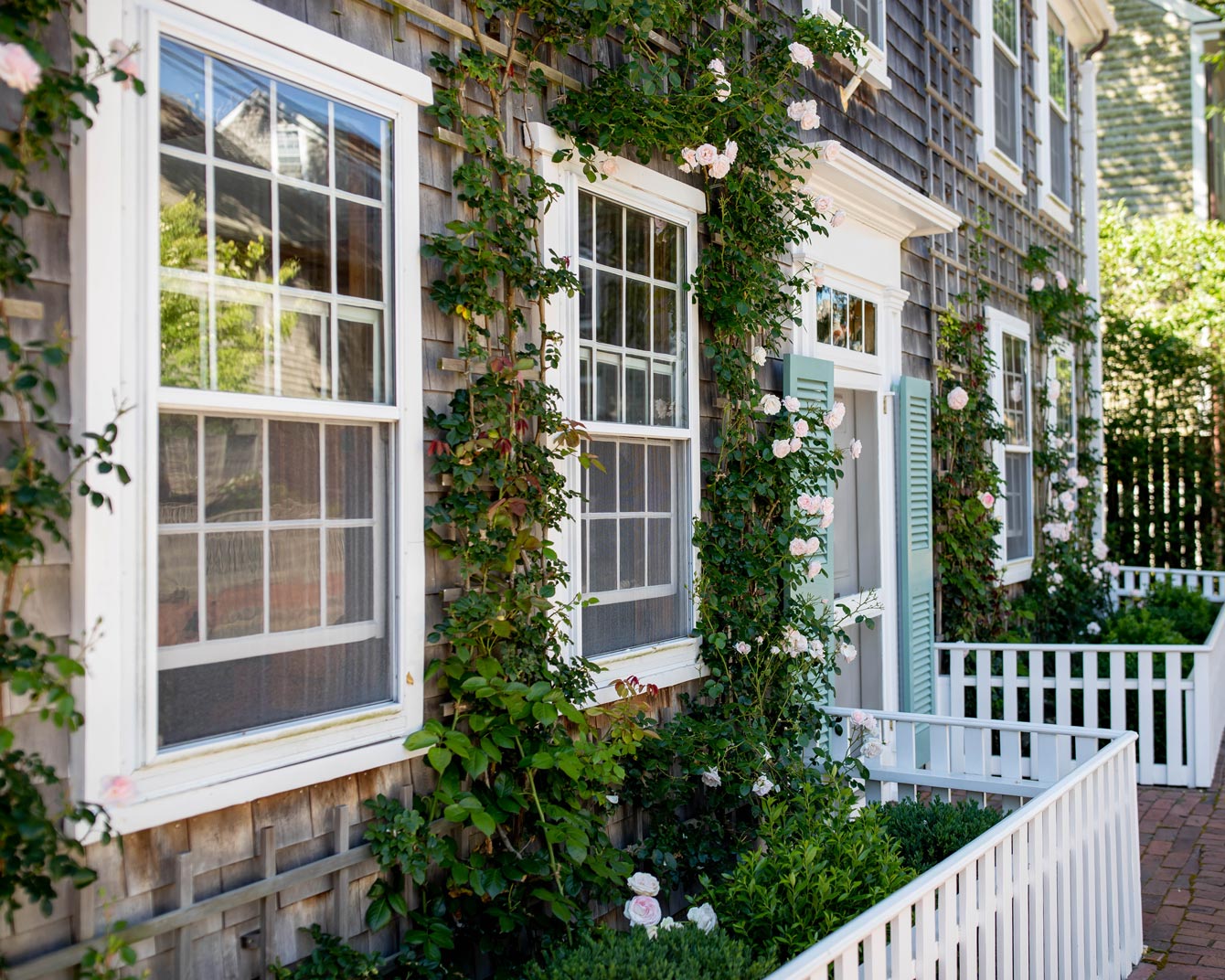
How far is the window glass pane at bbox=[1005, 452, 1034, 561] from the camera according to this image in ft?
28.3

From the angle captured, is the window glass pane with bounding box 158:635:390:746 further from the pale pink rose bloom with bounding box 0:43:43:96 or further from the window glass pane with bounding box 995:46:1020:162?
the window glass pane with bounding box 995:46:1020:162

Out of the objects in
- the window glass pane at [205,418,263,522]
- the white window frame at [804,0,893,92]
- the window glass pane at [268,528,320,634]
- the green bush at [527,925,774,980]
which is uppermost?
the white window frame at [804,0,893,92]

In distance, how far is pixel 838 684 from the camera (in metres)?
6.16

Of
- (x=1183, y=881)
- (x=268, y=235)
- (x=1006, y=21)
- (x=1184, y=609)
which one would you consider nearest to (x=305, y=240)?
(x=268, y=235)

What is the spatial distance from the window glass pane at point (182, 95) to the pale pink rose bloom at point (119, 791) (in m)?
1.37

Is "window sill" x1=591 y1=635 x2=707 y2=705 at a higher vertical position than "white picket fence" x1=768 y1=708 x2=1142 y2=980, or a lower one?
higher

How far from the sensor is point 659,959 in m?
2.69

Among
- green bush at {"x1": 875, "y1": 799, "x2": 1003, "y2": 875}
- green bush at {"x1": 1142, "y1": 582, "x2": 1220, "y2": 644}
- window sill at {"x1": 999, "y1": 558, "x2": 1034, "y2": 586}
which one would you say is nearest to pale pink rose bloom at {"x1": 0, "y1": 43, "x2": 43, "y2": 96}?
green bush at {"x1": 875, "y1": 799, "x2": 1003, "y2": 875}

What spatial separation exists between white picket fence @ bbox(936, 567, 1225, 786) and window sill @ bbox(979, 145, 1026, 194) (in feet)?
11.9

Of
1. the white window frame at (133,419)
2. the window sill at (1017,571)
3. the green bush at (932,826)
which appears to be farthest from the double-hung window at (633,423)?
the window sill at (1017,571)

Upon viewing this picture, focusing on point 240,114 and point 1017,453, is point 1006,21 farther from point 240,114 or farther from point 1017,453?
point 240,114

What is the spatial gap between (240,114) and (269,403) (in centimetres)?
69

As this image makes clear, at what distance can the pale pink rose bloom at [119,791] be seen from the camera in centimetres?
223

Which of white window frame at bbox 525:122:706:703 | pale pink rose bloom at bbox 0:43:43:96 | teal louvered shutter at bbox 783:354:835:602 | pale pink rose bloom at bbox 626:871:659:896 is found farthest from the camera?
teal louvered shutter at bbox 783:354:835:602
